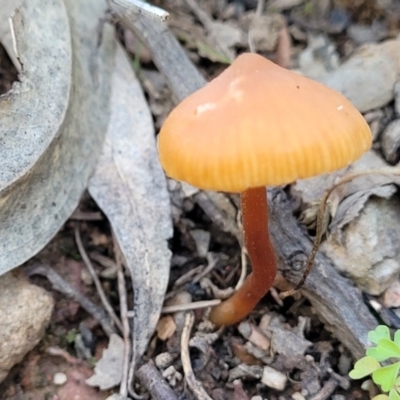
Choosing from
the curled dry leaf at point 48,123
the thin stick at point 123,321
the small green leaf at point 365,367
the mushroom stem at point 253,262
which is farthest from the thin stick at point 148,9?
the small green leaf at point 365,367

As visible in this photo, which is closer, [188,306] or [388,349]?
[388,349]

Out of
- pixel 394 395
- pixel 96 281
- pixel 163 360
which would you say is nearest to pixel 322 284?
pixel 394 395

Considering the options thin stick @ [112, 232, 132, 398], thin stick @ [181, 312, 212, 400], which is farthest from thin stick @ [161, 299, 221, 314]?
thin stick @ [112, 232, 132, 398]

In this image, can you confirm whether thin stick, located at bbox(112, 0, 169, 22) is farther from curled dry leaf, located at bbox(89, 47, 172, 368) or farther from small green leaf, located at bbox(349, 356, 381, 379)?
small green leaf, located at bbox(349, 356, 381, 379)

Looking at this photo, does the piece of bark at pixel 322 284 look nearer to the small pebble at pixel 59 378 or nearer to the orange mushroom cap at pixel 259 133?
the orange mushroom cap at pixel 259 133

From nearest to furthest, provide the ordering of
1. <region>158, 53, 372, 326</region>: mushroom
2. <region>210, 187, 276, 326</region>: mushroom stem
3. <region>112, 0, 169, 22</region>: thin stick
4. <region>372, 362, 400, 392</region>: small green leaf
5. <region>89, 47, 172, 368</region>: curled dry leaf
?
<region>158, 53, 372, 326</region>: mushroom, <region>372, 362, 400, 392</region>: small green leaf, <region>210, 187, 276, 326</region>: mushroom stem, <region>112, 0, 169, 22</region>: thin stick, <region>89, 47, 172, 368</region>: curled dry leaf

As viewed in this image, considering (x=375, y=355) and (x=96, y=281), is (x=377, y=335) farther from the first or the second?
(x=96, y=281)
